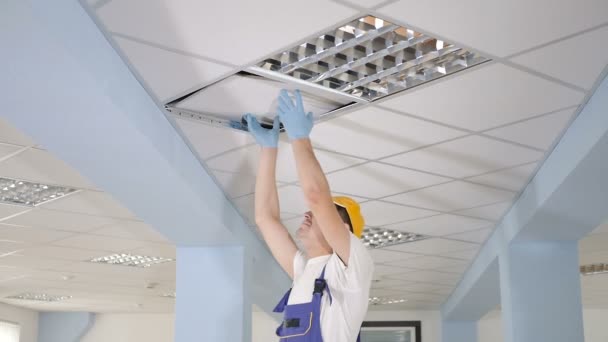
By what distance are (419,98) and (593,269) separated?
664 centimetres

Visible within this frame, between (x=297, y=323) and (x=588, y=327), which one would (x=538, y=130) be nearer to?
(x=297, y=323)

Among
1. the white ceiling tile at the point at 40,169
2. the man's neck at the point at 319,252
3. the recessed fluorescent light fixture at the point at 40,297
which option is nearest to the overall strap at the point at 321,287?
the man's neck at the point at 319,252

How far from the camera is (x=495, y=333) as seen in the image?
550 inches

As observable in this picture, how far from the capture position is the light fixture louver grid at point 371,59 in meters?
3.26

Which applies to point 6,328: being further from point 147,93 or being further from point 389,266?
point 147,93

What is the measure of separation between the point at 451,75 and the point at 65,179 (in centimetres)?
314

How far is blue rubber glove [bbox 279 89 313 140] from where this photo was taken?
335 centimetres

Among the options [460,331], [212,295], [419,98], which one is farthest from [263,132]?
[460,331]

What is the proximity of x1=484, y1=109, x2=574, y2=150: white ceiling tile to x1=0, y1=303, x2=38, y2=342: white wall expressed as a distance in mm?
11325

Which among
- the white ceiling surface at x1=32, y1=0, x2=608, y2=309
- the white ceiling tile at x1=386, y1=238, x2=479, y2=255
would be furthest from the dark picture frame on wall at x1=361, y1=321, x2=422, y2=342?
the white ceiling surface at x1=32, y1=0, x2=608, y2=309

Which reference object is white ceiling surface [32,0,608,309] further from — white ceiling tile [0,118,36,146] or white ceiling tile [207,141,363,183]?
white ceiling tile [0,118,36,146]

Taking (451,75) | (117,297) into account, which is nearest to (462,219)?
(451,75)

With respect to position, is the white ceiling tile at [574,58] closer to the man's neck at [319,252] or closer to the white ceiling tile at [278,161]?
the man's neck at [319,252]

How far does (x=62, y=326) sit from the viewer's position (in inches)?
592
